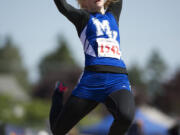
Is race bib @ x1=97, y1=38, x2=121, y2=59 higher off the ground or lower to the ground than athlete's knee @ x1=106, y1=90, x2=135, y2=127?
higher

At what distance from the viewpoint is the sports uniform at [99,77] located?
482 centimetres

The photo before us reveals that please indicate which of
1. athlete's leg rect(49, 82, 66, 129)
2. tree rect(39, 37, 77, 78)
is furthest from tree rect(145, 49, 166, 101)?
athlete's leg rect(49, 82, 66, 129)

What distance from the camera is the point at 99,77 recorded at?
Answer: 4.97 metres

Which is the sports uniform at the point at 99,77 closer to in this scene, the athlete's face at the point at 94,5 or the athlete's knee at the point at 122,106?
the athlete's knee at the point at 122,106

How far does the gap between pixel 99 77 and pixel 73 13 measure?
2.91ft

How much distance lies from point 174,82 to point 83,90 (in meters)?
56.8

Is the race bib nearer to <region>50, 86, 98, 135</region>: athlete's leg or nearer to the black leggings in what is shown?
the black leggings

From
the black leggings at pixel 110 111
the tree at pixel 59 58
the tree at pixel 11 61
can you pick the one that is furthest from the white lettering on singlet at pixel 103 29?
the tree at pixel 59 58

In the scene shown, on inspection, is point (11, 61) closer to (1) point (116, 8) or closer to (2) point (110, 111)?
(1) point (116, 8)

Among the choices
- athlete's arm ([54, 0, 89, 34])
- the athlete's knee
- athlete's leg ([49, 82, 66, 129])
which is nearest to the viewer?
the athlete's knee

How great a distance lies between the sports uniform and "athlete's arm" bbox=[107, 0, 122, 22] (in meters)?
0.25

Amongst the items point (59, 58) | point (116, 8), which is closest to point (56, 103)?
point (116, 8)

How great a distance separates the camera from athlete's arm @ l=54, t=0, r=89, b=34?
5.16m

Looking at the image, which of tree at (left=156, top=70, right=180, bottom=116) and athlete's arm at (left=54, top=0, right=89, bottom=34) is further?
tree at (left=156, top=70, right=180, bottom=116)
